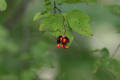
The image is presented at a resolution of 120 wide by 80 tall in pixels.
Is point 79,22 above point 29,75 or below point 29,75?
below

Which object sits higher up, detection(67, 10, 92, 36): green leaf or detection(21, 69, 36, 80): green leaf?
detection(21, 69, 36, 80): green leaf

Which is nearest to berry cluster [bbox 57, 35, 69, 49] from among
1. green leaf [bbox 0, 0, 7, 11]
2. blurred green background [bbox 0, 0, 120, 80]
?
green leaf [bbox 0, 0, 7, 11]

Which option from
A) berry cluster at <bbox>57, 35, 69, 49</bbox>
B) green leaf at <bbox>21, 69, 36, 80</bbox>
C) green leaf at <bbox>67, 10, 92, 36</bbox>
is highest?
green leaf at <bbox>21, 69, 36, 80</bbox>

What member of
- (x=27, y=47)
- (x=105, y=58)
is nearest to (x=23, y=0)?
(x=27, y=47)

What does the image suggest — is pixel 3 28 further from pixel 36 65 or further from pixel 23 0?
pixel 36 65

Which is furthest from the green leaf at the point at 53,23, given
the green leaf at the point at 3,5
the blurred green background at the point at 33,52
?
the blurred green background at the point at 33,52

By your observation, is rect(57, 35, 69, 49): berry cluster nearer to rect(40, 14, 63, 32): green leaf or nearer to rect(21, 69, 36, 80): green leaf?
rect(40, 14, 63, 32): green leaf

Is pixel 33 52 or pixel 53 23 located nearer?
pixel 53 23

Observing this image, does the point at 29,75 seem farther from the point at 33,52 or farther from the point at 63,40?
the point at 63,40

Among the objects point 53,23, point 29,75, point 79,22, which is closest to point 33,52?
point 29,75

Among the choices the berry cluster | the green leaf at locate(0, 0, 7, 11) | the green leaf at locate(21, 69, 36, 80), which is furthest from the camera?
the green leaf at locate(21, 69, 36, 80)
